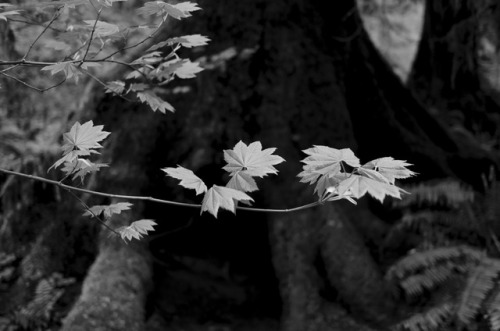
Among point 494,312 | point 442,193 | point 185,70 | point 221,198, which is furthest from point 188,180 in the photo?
point 442,193

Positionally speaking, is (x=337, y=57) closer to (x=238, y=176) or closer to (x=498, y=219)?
(x=498, y=219)

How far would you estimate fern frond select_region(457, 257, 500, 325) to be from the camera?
10.9ft

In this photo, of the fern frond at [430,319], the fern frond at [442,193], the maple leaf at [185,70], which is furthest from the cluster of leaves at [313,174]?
the fern frond at [442,193]

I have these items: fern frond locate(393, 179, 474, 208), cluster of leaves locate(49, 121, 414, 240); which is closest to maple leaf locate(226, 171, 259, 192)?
cluster of leaves locate(49, 121, 414, 240)

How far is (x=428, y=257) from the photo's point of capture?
3.65 metres

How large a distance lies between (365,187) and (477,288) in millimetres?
2450

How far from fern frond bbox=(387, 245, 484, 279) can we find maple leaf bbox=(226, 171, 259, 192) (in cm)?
239

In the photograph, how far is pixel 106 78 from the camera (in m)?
4.21

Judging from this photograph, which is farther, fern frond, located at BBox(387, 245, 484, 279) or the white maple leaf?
fern frond, located at BBox(387, 245, 484, 279)

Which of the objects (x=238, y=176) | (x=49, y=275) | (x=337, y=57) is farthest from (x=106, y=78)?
(x=238, y=176)

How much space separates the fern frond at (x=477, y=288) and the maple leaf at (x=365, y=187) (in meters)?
2.30

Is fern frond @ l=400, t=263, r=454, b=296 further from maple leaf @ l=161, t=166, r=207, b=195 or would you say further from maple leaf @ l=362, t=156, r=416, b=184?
maple leaf @ l=161, t=166, r=207, b=195

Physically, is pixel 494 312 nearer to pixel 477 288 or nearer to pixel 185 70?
pixel 477 288

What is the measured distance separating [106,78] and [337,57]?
194cm
